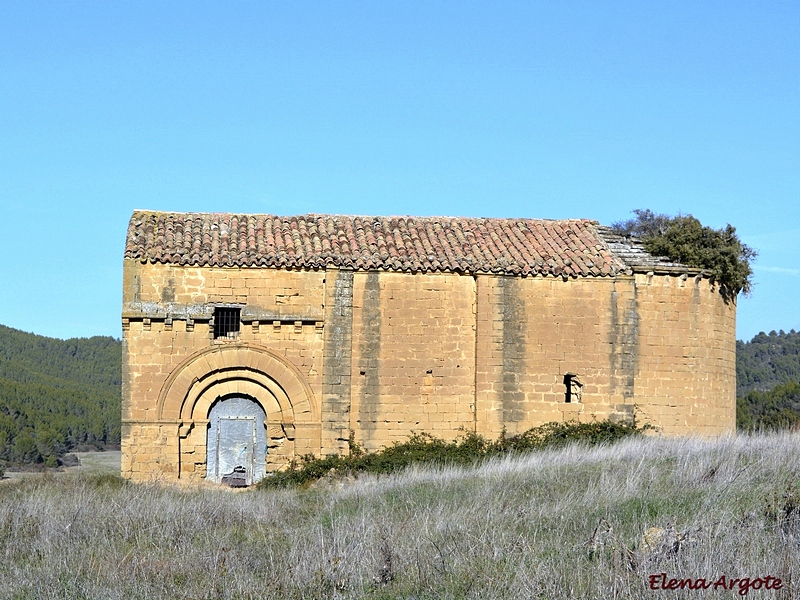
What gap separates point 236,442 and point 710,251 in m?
10.4

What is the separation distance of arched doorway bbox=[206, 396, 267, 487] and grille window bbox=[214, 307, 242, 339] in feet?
4.08

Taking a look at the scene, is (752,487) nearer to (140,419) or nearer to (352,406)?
(352,406)

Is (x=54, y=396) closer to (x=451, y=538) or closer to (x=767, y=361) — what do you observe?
(x=767, y=361)

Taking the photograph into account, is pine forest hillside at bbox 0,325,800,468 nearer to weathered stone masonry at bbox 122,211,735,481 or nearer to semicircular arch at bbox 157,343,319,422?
weathered stone masonry at bbox 122,211,735,481

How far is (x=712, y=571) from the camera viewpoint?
24.4 feet

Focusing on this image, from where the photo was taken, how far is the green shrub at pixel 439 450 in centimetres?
1877

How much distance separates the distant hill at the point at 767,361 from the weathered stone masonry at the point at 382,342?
29.7 m

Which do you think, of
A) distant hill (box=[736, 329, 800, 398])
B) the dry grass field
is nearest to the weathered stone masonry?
the dry grass field

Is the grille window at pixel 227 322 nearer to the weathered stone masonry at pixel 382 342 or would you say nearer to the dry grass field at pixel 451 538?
the weathered stone masonry at pixel 382 342

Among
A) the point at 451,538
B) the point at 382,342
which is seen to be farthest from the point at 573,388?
the point at 451,538

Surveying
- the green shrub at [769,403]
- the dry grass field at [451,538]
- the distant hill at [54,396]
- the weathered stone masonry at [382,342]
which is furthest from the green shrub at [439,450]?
the distant hill at [54,396]

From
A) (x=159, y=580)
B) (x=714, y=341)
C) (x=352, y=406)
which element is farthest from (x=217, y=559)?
(x=714, y=341)

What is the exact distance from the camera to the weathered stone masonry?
19156 millimetres

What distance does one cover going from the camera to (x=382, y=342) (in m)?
19.6
